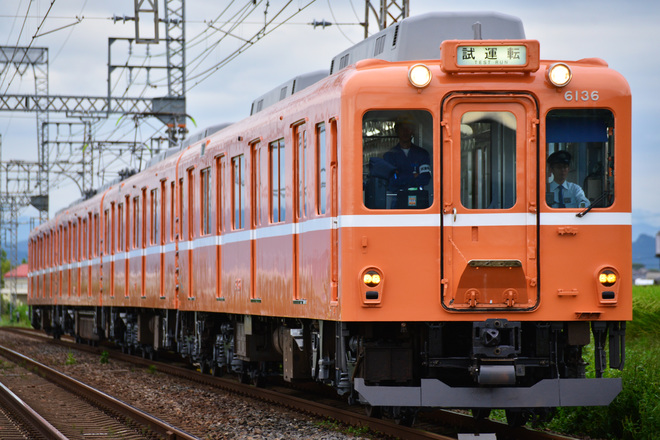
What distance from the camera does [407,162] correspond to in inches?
348

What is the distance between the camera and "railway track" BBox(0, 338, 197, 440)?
35.8 feet

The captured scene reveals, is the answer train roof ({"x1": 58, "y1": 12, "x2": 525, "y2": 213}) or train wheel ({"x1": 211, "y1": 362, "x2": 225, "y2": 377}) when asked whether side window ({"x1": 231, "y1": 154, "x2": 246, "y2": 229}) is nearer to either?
train roof ({"x1": 58, "y1": 12, "x2": 525, "y2": 213})

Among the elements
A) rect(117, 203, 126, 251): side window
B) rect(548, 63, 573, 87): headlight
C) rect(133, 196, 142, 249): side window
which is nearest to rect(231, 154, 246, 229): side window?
rect(548, 63, 573, 87): headlight

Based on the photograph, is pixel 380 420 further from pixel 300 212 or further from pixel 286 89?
pixel 286 89

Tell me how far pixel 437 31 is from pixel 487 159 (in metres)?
1.49

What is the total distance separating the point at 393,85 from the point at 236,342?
6.12m

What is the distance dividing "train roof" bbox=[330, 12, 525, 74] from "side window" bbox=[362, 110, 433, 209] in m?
0.91

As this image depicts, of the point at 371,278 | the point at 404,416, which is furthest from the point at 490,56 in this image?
the point at 404,416

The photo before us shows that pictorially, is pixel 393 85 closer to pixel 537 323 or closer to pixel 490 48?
pixel 490 48

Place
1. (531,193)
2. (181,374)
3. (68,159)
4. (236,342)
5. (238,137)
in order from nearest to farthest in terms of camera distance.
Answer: (531,193) < (238,137) < (236,342) < (181,374) < (68,159)

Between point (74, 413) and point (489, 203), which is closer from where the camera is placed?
point (489, 203)

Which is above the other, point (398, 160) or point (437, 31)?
point (437, 31)

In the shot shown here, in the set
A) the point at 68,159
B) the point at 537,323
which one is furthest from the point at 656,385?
the point at 68,159

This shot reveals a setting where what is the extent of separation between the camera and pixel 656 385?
9578 mm
